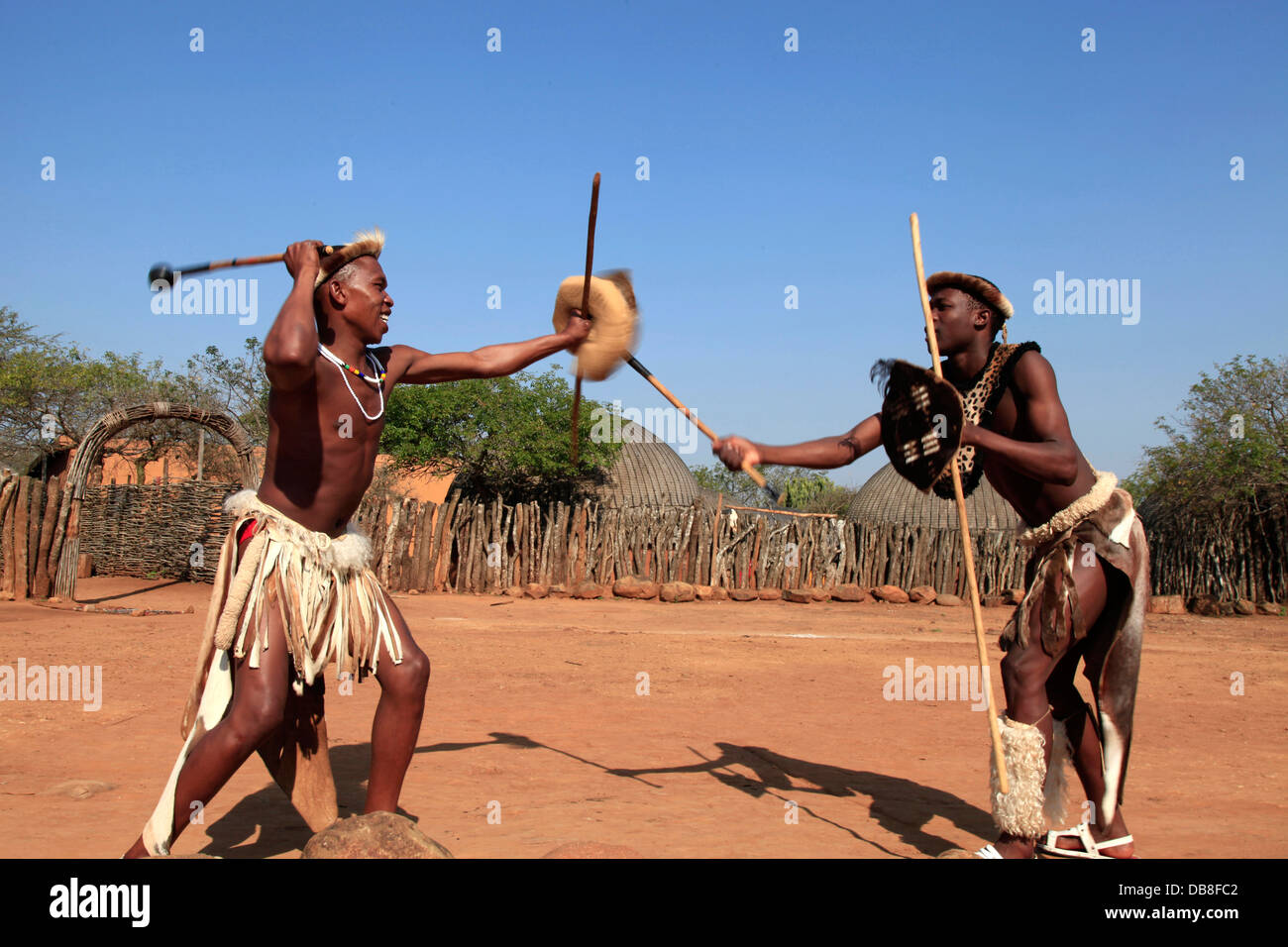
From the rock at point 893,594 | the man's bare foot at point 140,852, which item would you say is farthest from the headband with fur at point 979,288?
the rock at point 893,594

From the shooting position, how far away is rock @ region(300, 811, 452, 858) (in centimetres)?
261

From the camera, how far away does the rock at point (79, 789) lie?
3780 mm

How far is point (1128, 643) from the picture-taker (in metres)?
3.32

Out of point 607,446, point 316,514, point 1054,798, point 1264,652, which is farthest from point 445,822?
point 607,446

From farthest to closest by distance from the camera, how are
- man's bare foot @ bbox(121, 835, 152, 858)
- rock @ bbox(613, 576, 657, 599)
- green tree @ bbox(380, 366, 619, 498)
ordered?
green tree @ bbox(380, 366, 619, 498), rock @ bbox(613, 576, 657, 599), man's bare foot @ bbox(121, 835, 152, 858)

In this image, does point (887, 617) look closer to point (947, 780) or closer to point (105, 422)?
point (947, 780)

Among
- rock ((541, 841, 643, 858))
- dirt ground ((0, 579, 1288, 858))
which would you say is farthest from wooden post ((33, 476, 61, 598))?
rock ((541, 841, 643, 858))

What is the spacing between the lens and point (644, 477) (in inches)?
973

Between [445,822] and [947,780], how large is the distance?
240cm

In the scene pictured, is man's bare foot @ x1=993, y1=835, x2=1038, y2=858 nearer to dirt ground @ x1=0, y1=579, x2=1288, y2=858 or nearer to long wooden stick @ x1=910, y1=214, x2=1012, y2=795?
long wooden stick @ x1=910, y1=214, x2=1012, y2=795

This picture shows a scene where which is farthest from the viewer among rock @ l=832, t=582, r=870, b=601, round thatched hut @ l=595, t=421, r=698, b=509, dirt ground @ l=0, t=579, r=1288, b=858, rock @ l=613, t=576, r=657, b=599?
round thatched hut @ l=595, t=421, r=698, b=509

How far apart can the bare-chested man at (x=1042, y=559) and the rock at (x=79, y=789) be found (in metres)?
2.92

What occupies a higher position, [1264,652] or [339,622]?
[339,622]

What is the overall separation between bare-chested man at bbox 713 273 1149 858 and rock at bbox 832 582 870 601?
12.3 metres
